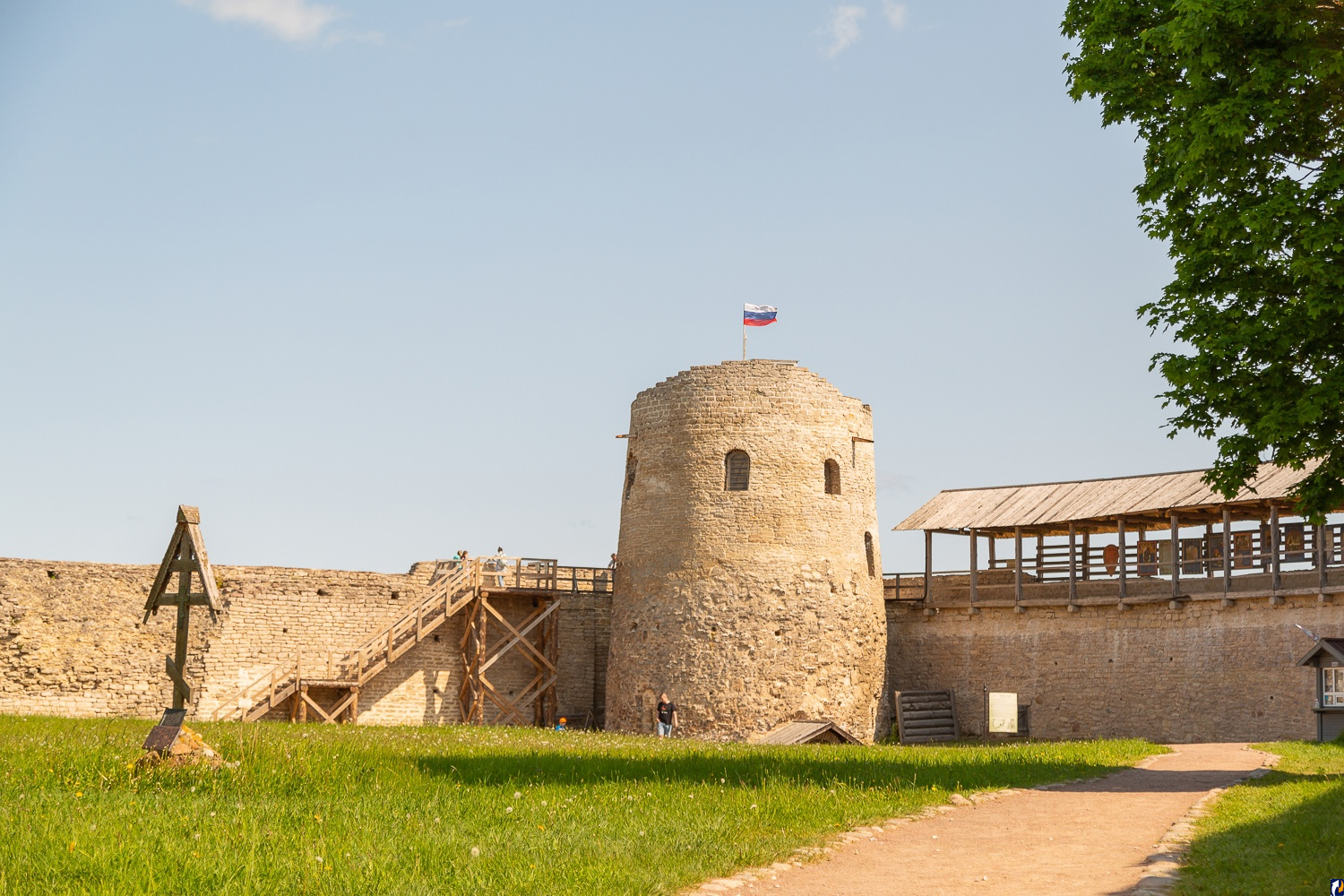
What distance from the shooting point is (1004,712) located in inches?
1064

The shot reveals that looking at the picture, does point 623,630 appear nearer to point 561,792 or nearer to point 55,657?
point 55,657

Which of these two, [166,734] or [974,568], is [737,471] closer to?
[974,568]

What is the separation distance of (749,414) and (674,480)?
A: 1.92 metres

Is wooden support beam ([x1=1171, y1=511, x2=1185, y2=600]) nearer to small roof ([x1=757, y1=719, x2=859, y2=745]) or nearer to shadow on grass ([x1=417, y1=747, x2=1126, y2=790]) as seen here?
small roof ([x1=757, y1=719, x2=859, y2=745])

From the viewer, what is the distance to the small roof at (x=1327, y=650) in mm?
22281

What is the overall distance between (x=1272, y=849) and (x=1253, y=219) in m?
6.38

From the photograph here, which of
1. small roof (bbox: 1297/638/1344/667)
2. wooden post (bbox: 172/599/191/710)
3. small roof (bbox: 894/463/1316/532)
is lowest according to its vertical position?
small roof (bbox: 1297/638/1344/667)

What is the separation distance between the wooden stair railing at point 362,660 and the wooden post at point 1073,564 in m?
12.0

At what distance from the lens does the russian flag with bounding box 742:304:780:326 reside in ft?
93.5

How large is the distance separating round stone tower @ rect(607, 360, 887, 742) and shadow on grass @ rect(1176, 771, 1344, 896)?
1389 centimetres

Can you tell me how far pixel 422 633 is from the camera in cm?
2830

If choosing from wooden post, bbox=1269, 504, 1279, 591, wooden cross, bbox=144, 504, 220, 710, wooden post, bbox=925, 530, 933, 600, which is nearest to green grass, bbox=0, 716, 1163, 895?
wooden cross, bbox=144, 504, 220, 710

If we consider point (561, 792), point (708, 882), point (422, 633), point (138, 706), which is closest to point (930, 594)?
point (422, 633)

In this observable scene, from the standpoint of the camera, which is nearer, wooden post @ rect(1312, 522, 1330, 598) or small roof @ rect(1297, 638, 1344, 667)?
small roof @ rect(1297, 638, 1344, 667)
